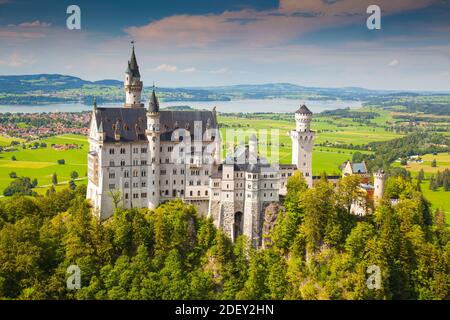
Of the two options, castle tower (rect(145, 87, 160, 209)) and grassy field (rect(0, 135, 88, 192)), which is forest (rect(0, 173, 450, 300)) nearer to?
castle tower (rect(145, 87, 160, 209))

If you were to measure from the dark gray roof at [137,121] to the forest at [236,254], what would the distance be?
29.1ft

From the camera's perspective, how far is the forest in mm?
53688

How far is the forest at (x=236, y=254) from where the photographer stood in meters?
53.7

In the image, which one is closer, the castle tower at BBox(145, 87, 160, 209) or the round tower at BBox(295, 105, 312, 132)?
the castle tower at BBox(145, 87, 160, 209)

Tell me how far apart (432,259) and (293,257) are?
1488 cm

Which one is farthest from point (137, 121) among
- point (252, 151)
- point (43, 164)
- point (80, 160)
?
point (80, 160)

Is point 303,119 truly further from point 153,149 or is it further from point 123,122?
point 123,122

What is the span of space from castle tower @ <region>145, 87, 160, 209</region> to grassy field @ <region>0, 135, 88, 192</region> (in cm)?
4551

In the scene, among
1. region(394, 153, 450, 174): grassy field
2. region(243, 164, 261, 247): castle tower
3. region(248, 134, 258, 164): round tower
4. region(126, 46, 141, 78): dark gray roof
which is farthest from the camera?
region(394, 153, 450, 174): grassy field

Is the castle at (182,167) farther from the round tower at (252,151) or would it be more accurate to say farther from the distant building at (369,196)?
the distant building at (369,196)

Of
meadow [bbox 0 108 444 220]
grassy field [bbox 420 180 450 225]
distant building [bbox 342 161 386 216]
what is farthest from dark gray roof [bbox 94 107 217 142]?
grassy field [bbox 420 180 450 225]

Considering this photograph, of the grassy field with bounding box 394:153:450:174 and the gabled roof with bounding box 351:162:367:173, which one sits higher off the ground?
the gabled roof with bounding box 351:162:367:173

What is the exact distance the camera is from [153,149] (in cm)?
6134

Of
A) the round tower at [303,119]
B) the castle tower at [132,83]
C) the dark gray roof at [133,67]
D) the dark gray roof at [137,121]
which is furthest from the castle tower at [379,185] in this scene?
the dark gray roof at [133,67]
